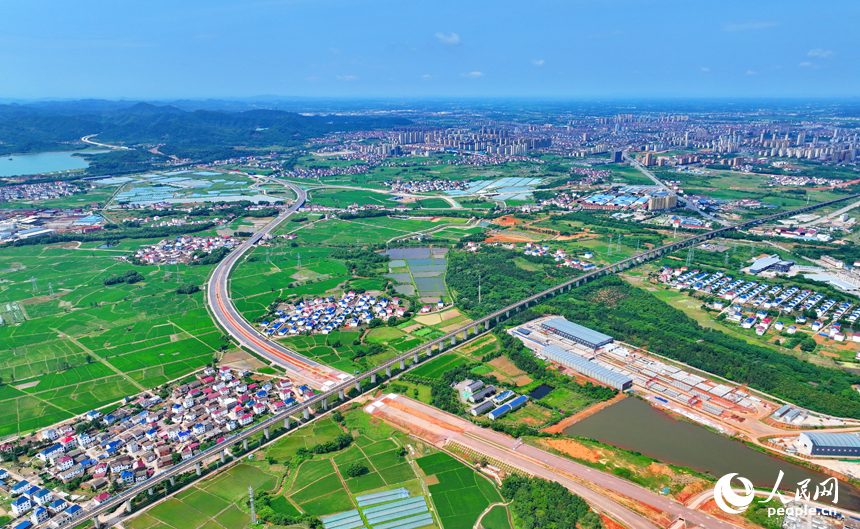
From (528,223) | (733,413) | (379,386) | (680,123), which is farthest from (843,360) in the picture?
(680,123)

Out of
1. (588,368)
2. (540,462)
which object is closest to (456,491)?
(540,462)

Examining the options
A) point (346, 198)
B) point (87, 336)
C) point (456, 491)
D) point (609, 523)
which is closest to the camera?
point (609, 523)

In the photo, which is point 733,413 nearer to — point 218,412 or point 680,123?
point 218,412

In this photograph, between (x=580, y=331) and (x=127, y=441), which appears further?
(x=580, y=331)

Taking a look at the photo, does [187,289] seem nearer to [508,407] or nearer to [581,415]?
[508,407]

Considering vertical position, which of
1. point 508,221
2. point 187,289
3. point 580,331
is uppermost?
point 508,221

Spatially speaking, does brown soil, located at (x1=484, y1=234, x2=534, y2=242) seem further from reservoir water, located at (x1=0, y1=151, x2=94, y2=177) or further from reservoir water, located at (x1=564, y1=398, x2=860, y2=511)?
reservoir water, located at (x1=0, y1=151, x2=94, y2=177)

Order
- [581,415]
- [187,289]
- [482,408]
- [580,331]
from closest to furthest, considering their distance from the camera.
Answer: [581,415], [482,408], [580,331], [187,289]

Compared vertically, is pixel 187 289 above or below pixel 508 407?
above

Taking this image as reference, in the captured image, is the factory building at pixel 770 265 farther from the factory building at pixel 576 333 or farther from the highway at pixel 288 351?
the factory building at pixel 576 333

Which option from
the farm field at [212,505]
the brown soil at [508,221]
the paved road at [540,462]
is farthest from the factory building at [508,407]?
the brown soil at [508,221]
